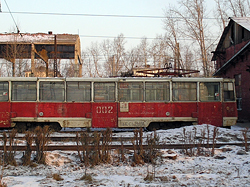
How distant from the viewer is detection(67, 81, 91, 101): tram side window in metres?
13.8

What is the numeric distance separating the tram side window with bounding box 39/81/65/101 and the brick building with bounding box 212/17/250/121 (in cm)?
1249

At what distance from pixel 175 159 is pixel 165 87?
6.95m

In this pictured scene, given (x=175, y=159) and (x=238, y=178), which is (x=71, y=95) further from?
(x=238, y=178)

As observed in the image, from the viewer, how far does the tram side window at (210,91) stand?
47.0ft

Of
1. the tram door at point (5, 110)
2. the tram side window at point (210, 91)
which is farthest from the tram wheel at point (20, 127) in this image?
the tram side window at point (210, 91)

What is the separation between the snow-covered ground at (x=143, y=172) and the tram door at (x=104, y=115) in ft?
19.2

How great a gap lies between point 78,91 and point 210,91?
7163 mm

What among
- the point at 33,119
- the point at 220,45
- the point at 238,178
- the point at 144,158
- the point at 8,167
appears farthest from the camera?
the point at 220,45

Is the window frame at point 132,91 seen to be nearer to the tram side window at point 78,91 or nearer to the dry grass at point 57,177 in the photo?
the tram side window at point 78,91

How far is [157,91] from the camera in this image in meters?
14.1

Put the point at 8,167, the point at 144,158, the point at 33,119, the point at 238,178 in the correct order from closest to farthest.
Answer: the point at 238,178, the point at 8,167, the point at 144,158, the point at 33,119

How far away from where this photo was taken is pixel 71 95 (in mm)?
13828

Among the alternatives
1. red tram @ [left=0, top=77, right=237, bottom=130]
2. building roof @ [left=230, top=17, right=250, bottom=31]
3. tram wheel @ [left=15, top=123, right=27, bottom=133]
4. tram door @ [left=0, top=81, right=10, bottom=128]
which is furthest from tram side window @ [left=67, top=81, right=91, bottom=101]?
building roof @ [left=230, top=17, right=250, bottom=31]

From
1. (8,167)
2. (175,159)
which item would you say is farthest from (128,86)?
(8,167)
